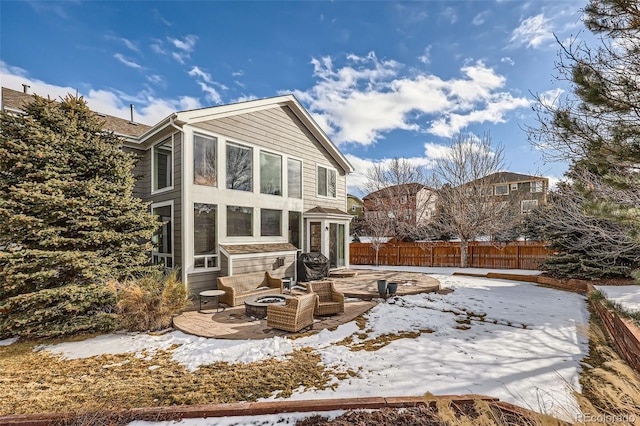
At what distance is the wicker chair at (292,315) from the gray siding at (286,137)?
21.2 feet

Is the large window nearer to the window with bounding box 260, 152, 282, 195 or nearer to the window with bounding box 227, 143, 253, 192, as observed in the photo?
the window with bounding box 227, 143, 253, 192

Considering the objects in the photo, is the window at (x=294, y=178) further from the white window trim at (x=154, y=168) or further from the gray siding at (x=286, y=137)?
the white window trim at (x=154, y=168)

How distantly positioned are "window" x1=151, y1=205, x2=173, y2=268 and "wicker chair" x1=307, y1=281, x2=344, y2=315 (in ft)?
16.7

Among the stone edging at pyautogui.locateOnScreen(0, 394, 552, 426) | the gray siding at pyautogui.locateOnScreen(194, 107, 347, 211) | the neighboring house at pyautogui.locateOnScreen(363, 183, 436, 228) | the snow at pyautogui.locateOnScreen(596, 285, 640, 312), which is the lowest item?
the snow at pyautogui.locateOnScreen(596, 285, 640, 312)

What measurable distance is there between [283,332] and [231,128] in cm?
717

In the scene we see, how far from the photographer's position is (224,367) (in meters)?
4.55

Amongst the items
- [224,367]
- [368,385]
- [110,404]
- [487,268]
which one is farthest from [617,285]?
[110,404]

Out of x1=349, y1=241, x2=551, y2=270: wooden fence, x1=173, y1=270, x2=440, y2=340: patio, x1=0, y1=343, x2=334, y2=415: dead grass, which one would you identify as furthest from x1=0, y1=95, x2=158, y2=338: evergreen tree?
x1=349, y1=241, x2=551, y2=270: wooden fence

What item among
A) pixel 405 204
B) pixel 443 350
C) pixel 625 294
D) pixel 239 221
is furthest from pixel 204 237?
pixel 405 204

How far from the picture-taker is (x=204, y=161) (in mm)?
9172

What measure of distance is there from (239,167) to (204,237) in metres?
2.84

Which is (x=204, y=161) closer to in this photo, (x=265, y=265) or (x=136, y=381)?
(x=265, y=265)

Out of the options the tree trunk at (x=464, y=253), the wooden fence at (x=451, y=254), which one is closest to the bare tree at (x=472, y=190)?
the tree trunk at (x=464, y=253)

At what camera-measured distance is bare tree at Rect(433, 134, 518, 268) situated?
1530 centimetres
